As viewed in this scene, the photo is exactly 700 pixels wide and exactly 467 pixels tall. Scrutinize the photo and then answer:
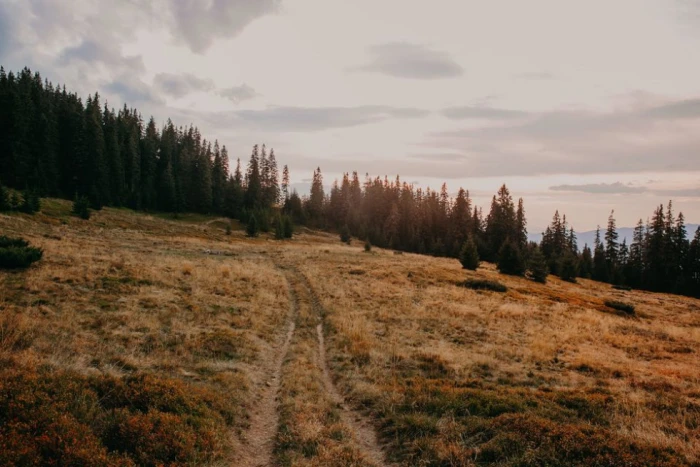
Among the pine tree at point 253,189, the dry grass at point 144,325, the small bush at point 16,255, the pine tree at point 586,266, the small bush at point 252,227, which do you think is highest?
the pine tree at point 253,189

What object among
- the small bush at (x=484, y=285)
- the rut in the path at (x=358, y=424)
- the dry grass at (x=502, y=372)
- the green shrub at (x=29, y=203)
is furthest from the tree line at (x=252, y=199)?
the rut in the path at (x=358, y=424)

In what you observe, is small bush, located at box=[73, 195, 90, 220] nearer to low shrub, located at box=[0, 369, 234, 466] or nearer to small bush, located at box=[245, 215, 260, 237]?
small bush, located at box=[245, 215, 260, 237]

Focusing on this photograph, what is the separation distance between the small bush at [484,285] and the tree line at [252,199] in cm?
1494

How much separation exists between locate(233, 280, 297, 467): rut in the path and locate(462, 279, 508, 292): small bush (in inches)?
1071

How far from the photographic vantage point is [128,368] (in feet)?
36.0

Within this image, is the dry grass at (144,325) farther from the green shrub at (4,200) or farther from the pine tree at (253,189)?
the pine tree at (253,189)

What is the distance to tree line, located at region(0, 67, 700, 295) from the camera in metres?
66.3

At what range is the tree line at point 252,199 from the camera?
66.3 meters

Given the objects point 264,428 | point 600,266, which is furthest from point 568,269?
point 264,428

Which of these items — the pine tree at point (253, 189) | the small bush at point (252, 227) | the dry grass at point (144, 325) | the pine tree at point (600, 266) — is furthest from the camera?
the pine tree at point (253, 189)

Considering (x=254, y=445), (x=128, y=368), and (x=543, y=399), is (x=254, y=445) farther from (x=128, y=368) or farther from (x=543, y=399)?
(x=543, y=399)

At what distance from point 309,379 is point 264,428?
2.96 m

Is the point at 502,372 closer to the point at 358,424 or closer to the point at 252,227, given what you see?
the point at 358,424

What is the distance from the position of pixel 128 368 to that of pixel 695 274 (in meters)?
99.2
